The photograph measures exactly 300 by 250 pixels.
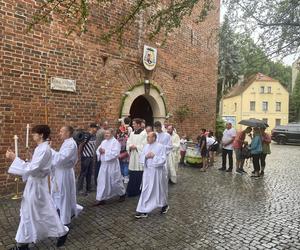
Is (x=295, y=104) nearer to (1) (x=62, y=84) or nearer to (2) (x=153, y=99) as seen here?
(2) (x=153, y=99)

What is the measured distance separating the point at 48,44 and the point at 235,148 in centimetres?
716

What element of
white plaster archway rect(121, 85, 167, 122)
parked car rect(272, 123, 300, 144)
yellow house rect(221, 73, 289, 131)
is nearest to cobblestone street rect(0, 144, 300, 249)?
white plaster archway rect(121, 85, 167, 122)

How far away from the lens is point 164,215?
627 cm

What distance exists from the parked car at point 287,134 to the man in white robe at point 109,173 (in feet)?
74.0

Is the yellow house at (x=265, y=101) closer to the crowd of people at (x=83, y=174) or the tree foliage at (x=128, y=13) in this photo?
the tree foliage at (x=128, y=13)

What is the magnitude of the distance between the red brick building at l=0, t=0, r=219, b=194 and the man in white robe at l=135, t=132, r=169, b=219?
277 cm

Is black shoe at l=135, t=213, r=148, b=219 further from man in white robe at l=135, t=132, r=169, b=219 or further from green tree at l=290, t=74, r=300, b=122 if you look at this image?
green tree at l=290, t=74, r=300, b=122

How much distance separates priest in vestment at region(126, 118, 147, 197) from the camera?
778cm

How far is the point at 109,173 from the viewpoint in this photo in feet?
22.9

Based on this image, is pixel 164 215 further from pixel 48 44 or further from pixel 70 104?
pixel 48 44

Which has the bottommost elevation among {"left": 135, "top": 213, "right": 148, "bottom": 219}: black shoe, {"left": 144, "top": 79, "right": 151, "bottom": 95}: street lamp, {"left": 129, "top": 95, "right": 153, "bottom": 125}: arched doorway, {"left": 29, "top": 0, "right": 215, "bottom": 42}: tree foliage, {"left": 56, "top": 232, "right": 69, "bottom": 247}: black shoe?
{"left": 135, "top": 213, "right": 148, "bottom": 219}: black shoe

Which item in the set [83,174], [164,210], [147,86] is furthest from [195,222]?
[147,86]

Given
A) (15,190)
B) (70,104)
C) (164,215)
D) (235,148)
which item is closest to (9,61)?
(70,104)

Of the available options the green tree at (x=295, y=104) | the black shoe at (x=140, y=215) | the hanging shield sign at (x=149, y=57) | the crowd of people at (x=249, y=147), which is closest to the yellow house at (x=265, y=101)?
the green tree at (x=295, y=104)
